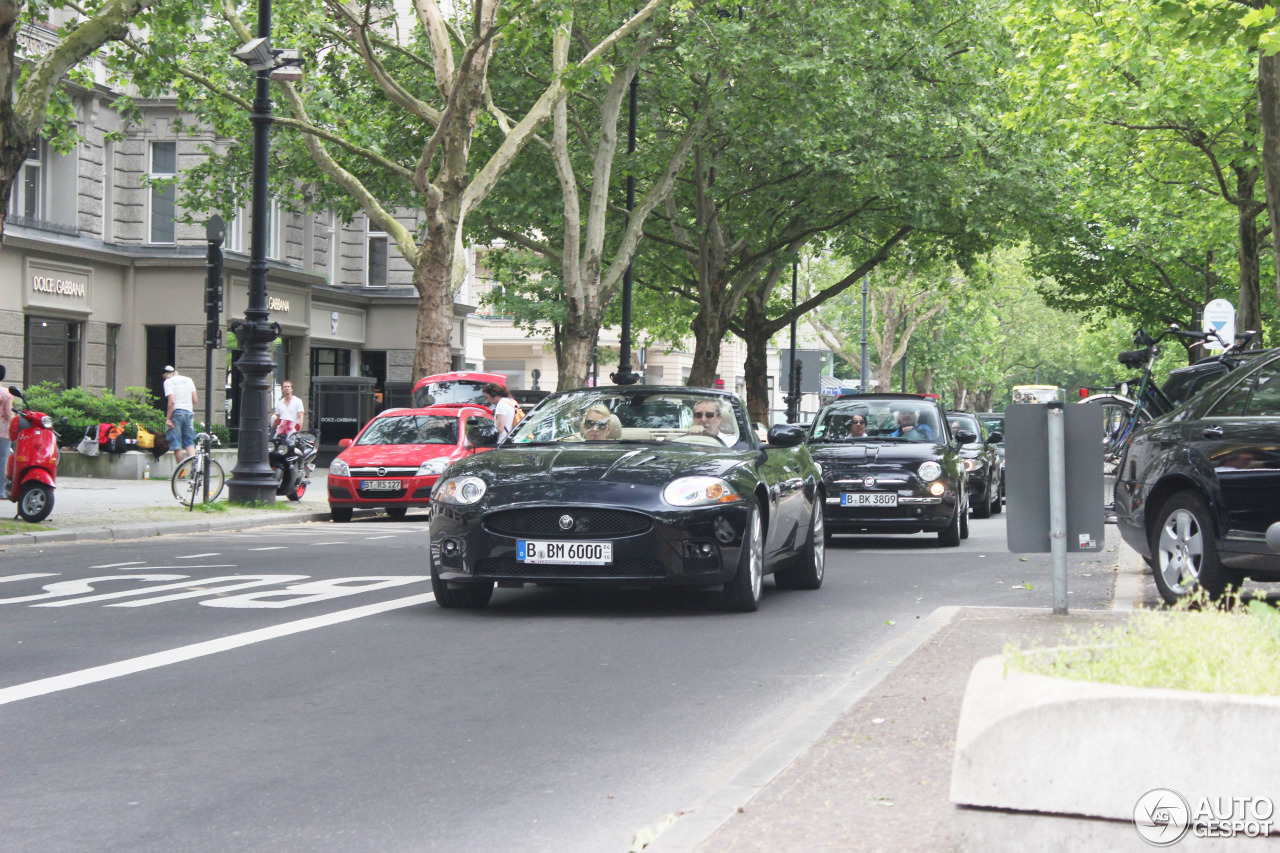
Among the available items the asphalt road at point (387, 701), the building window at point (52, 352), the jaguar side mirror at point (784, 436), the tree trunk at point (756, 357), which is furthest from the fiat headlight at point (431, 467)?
the tree trunk at point (756, 357)

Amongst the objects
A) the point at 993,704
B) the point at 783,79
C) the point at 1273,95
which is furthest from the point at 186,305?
the point at 993,704

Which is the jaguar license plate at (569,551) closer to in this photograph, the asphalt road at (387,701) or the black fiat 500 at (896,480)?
the asphalt road at (387,701)

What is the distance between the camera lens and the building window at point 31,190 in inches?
1244

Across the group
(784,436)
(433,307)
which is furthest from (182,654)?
(433,307)

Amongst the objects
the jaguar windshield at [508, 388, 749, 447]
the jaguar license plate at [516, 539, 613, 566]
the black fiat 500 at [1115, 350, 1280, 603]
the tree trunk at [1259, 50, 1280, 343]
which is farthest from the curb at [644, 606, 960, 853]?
the tree trunk at [1259, 50, 1280, 343]

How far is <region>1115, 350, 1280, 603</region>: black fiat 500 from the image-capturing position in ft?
28.6

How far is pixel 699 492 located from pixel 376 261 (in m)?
37.4

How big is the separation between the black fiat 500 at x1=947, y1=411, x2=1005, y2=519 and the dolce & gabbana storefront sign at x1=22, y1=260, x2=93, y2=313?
18.0 metres

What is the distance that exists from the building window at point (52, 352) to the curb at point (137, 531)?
14369 millimetres

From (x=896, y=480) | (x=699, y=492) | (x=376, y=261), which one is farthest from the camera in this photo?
(x=376, y=261)

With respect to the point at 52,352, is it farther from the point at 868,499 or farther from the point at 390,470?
the point at 868,499

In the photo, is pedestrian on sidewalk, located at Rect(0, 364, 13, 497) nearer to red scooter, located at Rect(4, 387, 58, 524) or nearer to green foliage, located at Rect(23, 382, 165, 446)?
red scooter, located at Rect(4, 387, 58, 524)

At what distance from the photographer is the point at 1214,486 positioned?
8984 millimetres

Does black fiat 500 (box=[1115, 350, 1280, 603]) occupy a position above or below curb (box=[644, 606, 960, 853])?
above
